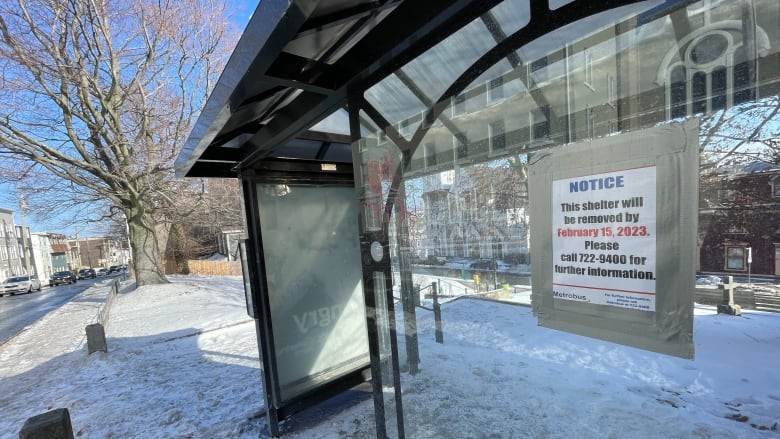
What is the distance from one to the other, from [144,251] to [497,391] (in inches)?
613

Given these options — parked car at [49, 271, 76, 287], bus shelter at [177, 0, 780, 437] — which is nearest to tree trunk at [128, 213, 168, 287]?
bus shelter at [177, 0, 780, 437]

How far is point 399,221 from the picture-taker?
6.88 feet

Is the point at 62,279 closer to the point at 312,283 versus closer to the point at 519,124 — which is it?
the point at 312,283

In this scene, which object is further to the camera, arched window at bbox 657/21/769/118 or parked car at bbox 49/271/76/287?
parked car at bbox 49/271/76/287

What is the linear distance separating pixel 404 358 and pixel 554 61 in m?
1.96

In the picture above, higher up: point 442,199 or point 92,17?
point 92,17

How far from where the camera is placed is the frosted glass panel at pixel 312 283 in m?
3.42

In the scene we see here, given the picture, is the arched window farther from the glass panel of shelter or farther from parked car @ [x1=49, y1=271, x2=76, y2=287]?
parked car @ [x1=49, y1=271, x2=76, y2=287]

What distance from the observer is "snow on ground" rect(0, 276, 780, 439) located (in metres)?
1.83

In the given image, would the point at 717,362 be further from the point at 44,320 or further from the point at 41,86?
the point at 41,86

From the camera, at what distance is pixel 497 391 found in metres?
3.12

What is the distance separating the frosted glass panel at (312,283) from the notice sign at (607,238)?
2734 mm

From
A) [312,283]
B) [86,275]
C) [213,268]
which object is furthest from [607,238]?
[86,275]

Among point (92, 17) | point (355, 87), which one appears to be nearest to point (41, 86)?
point (92, 17)
